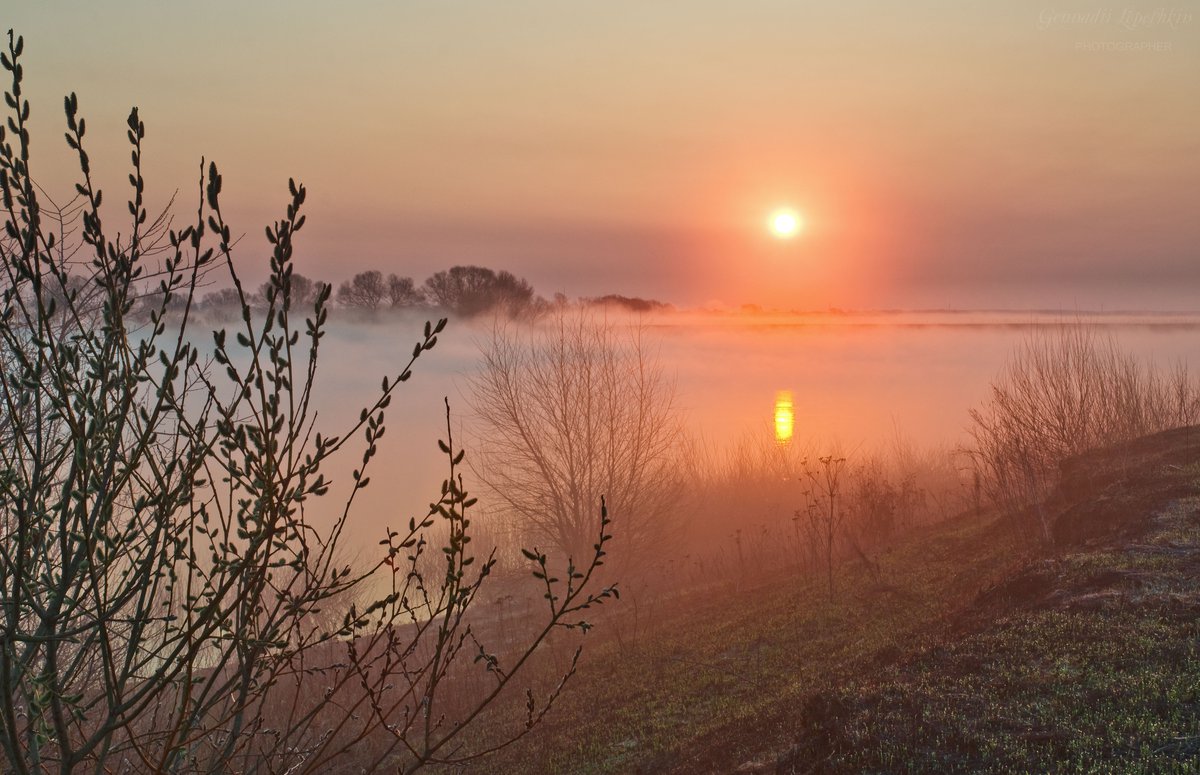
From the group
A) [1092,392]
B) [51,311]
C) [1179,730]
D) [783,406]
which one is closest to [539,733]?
[1179,730]

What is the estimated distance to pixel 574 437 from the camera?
1115 inches

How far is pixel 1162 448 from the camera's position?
2050cm

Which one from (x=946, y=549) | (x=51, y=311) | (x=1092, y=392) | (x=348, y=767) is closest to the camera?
(x=51, y=311)

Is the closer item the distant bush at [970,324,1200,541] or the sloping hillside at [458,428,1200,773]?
the sloping hillside at [458,428,1200,773]

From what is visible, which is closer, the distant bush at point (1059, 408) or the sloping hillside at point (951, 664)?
the sloping hillside at point (951, 664)

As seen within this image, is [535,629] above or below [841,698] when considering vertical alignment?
below

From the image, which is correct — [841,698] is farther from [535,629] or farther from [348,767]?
[535,629]

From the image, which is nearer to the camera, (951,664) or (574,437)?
(951,664)

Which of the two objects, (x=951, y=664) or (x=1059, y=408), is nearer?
(x=951, y=664)

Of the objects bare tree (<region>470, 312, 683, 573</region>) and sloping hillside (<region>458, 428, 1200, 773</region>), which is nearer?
sloping hillside (<region>458, 428, 1200, 773</region>)

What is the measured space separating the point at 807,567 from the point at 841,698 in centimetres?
1271

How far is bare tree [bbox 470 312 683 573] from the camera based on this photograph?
28.0 m

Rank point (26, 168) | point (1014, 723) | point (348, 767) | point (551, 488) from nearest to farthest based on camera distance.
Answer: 1. point (26, 168)
2. point (1014, 723)
3. point (348, 767)
4. point (551, 488)

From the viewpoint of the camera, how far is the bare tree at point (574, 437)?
28.0m
